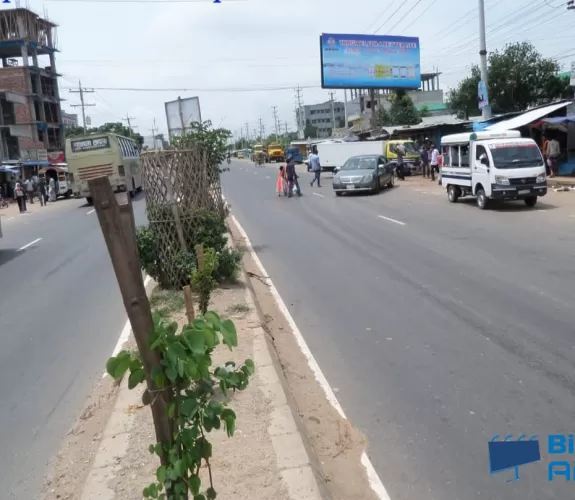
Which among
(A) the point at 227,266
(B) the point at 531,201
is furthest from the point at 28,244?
(B) the point at 531,201

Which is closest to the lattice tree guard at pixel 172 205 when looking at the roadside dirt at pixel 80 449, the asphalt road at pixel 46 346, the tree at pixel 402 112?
the asphalt road at pixel 46 346

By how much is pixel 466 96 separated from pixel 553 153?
23.5m

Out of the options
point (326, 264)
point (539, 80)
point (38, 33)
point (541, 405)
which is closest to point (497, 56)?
point (539, 80)

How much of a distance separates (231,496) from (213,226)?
606 centimetres

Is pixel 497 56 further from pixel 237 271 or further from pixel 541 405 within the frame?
pixel 541 405

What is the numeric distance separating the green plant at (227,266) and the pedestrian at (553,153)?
19.0m

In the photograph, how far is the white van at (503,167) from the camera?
17.2 m

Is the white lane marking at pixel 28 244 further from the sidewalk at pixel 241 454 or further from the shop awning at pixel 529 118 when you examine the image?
the shop awning at pixel 529 118

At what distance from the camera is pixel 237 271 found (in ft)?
32.4

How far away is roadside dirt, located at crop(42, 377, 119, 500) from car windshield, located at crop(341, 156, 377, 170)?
73.9ft

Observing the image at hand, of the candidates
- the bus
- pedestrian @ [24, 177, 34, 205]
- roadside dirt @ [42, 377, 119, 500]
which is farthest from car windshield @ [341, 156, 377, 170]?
roadside dirt @ [42, 377, 119, 500]

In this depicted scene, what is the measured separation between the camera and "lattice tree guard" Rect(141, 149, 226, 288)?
8.95 meters

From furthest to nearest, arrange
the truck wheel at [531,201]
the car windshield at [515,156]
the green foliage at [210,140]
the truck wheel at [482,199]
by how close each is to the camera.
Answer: the truck wheel at [482,199] < the truck wheel at [531,201] < the car windshield at [515,156] < the green foliage at [210,140]

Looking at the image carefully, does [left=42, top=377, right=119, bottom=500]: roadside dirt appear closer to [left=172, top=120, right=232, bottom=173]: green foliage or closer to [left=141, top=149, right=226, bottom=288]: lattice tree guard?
[left=141, top=149, right=226, bottom=288]: lattice tree guard
